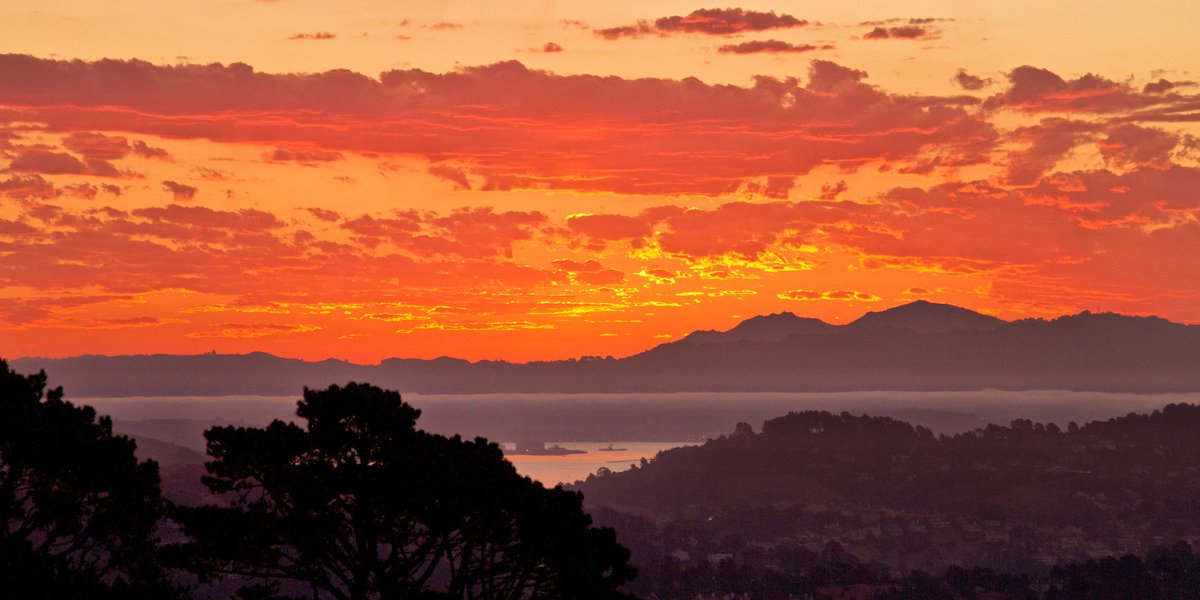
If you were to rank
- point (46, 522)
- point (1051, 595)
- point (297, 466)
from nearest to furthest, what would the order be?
point (46, 522) < point (297, 466) < point (1051, 595)

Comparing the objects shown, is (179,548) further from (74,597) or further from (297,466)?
(74,597)

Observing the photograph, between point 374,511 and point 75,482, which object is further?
point 374,511

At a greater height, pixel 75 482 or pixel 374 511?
pixel 75 482

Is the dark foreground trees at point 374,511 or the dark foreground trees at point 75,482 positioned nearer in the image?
the dark foreground trees at point 75,482

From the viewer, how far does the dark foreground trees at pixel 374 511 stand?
3728cm

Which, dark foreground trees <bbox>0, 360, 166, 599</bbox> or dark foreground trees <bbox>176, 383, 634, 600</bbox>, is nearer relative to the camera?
dark foreground trees <bbox>0, 360, 166, 599</bbox>

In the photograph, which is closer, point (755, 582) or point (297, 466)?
point (297, 466)

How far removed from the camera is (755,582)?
181 m

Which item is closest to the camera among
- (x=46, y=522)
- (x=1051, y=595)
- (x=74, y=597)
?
(x=74, y=597)

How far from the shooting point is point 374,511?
38.2m

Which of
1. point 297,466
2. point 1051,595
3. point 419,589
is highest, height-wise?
point 297,466

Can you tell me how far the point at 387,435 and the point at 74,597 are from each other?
10992 millimetres

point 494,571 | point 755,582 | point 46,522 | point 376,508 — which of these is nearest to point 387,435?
point 376,508

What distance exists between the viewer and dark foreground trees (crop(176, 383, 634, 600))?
37.3 meters
